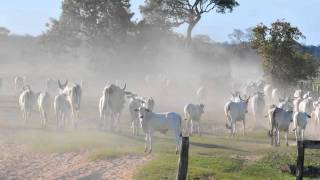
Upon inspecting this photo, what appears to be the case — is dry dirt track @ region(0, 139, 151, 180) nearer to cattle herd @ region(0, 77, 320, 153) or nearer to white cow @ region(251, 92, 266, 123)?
cattle herd @ region(0, 77, 320, 153)

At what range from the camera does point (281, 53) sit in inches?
2314

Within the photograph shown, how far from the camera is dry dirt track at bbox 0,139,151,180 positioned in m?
25.4

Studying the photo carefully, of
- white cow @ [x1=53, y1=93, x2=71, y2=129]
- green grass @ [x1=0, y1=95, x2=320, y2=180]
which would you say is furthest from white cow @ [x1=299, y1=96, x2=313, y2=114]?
white cow @ [x1=53, y1=93, x2=71, y2=129]

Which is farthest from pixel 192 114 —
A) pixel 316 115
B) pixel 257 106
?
pixel 257 106

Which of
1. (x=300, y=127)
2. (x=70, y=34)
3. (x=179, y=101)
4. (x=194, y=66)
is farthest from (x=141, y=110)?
(x=194, y=66)

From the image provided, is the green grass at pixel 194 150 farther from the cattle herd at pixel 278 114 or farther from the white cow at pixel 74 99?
the cattle herd at pixel 278 114

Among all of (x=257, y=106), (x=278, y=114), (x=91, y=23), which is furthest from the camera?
(x=91, y=23)

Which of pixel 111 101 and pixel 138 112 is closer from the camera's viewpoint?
pixel 138 112

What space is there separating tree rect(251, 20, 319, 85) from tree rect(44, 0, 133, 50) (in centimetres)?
2433

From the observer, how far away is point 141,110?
94.8ft

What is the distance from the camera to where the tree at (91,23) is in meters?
79.3

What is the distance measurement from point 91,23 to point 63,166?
176 feet

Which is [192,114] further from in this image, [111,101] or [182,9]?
[182,9]

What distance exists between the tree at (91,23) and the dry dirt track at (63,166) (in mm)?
50261
